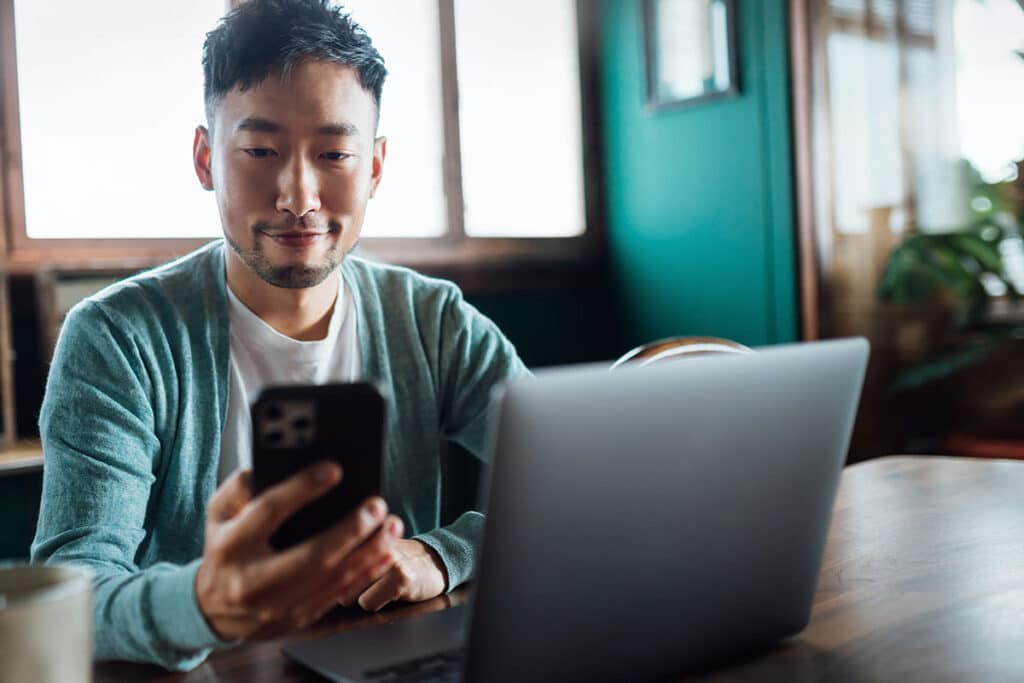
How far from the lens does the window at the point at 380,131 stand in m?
2.88

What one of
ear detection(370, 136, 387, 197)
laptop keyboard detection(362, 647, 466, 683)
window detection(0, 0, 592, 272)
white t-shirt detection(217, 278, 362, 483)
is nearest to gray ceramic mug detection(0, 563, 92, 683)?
laptop keyboard detection(362, 647, 466, 683)

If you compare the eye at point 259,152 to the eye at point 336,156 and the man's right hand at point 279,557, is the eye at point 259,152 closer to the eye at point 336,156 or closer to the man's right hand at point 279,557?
the eye at point 336,156

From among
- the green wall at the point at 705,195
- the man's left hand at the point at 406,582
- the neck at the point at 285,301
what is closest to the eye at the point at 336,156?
the neck at the point at 285,301

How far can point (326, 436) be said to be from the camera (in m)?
0.58

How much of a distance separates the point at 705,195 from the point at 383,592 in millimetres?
3055

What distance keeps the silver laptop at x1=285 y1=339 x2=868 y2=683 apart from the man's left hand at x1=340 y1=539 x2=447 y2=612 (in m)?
0.12

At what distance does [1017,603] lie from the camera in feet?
2.78

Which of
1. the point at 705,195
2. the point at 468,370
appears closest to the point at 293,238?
the point at 468,370

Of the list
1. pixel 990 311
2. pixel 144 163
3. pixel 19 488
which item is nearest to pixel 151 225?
pixel 144 163

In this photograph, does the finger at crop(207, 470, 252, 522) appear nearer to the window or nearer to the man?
the man

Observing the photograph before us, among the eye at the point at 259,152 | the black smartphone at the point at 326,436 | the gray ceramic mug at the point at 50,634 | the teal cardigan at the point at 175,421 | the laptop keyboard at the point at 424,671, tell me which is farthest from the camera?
the eye at the point at 259,152

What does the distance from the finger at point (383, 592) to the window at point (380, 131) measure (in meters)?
1.57

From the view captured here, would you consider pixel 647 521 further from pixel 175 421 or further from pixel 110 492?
pixel 175 421

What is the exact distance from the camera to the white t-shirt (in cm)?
122
